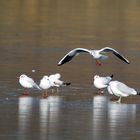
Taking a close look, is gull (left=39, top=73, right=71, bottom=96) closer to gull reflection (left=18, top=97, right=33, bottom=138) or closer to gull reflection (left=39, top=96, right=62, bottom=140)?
gull reflection (left=39, top=96, right=62, bottom=140)

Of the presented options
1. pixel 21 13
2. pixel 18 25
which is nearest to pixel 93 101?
pixel 18 25

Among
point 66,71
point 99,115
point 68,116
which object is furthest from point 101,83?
point 66,71

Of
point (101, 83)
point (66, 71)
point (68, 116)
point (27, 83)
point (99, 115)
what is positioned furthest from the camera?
point (66, 71)

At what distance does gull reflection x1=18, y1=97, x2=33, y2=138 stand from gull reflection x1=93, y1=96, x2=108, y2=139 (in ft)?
3.21

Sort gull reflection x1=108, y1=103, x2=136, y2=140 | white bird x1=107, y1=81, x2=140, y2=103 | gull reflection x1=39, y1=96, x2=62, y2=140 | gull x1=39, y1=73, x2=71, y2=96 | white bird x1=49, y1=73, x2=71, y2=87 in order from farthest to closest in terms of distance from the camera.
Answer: white bird x1=49, y1=73, x2=71, y2=87 → gull x1=39, y1=73, x2=71, y2=96 → white bird x1=107, y1=81, x2=140, y2=103 → gull reflection x1=108, y1=103, x2=136, y2=140 → gull reflection x1=39, y1=96, x2=62, y2=140

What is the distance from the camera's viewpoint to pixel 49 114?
50.5 ft

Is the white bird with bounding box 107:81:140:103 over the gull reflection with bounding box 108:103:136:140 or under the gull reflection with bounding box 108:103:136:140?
over

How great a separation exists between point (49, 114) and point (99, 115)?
787 millimetres

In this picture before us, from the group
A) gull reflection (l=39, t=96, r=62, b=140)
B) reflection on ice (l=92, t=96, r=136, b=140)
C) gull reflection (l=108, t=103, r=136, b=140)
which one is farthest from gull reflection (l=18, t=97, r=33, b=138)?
gull reflection (l=108, t=103, r=136, b=140)

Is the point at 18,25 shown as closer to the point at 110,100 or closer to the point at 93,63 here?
the point at 93,63

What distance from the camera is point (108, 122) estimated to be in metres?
14.8

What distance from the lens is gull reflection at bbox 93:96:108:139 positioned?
13914mm

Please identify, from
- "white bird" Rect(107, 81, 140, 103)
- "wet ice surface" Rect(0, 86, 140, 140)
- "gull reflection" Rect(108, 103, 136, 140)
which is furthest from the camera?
"white bird" Rect(107, 81, 140, 103)

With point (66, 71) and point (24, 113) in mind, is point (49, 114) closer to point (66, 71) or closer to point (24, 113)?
point (24, 113)
